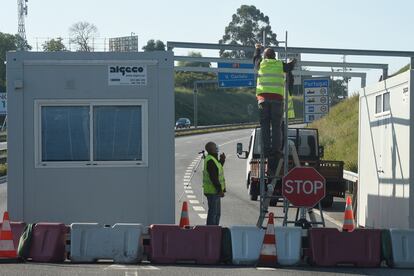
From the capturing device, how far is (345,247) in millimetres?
11953

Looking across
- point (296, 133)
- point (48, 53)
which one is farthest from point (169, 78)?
point (296, 133)

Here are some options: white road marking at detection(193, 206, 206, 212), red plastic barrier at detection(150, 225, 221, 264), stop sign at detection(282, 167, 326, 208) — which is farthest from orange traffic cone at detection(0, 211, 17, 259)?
white road marking at detection(193, 206, 206, 212)

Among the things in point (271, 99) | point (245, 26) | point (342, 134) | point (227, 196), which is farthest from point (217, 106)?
point (271, 99)

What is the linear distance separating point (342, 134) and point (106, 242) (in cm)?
3176

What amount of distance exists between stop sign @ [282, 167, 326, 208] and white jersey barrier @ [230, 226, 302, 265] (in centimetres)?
92

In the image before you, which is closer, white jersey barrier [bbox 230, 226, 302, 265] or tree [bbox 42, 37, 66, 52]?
white jersey barrier [bbox 230, 226, 302, 265]

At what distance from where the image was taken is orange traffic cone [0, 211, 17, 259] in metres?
11.8

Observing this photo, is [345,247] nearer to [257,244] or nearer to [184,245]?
[257,244]

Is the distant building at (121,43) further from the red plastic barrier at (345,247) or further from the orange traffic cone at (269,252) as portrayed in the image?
the red plastic barrier at (345,247)

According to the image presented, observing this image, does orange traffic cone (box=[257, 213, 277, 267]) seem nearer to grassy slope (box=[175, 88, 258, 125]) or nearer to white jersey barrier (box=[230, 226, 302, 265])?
white jersey barrier (box=[230, 226, 302, 265])

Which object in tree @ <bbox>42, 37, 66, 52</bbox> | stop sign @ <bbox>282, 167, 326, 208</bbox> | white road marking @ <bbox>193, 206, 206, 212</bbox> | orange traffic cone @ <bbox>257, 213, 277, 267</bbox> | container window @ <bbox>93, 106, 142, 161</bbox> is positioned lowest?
white road marking @ <bbox>193, 206, 206, 212</bbox>

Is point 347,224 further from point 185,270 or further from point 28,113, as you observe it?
point 28,113

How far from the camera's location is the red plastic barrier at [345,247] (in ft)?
39.1

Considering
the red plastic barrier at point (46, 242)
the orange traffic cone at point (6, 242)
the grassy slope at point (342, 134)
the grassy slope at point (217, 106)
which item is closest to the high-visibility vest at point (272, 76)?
the red plastic barrier at point (46, 242)
